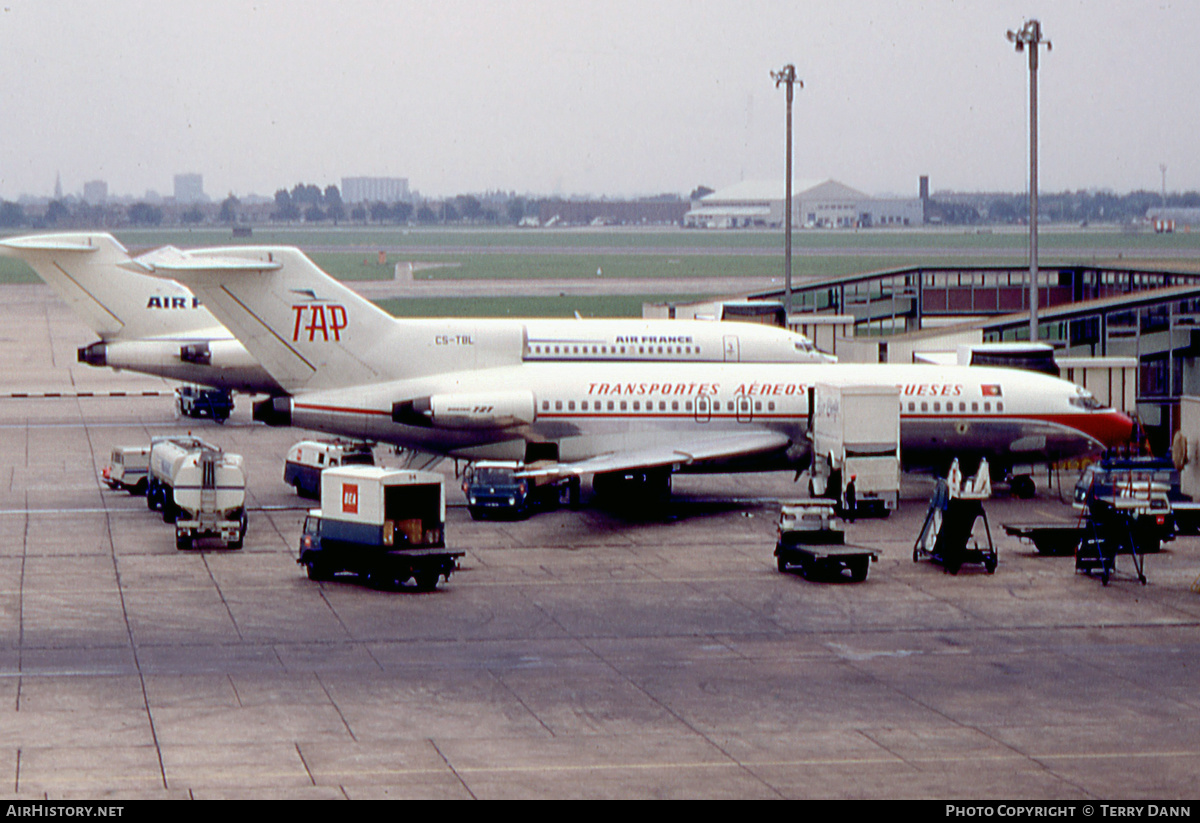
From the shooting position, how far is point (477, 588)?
3306cm

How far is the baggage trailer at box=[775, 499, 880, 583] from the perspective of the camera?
111 ft

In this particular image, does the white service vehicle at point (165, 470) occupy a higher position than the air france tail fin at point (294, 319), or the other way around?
the air france tail fin at point (294, 319)

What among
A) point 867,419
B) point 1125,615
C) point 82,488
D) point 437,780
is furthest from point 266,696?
→ point 82,488

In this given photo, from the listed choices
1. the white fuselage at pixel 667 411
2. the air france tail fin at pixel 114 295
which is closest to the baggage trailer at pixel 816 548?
the white fuselage at pixel 667 411

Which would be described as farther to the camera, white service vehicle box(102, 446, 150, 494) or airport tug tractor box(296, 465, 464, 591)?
white service vehicle box(102, 446, 150, 494)

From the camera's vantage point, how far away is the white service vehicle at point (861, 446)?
1618 inches

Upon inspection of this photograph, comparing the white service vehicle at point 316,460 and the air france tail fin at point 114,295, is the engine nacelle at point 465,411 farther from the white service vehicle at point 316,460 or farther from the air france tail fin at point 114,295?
the air france tail fin at point 114,295

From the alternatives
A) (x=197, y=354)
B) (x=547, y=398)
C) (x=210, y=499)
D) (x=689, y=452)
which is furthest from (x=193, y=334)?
(x=689, y=452)

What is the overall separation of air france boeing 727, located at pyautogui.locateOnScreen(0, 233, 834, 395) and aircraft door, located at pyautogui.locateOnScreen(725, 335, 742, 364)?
0.11 feet

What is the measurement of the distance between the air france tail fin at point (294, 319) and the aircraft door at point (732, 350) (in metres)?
15.2

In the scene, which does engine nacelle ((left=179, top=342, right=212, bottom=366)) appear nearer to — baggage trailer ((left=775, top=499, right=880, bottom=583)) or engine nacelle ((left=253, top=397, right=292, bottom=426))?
engine nacelle ((left=253, top=397, right=292, bottom=426))

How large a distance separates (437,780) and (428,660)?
21.8 feet

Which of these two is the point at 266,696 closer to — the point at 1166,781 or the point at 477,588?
the point at 477,588

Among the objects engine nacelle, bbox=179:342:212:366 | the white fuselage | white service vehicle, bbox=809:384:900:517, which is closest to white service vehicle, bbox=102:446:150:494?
the white fuselage
